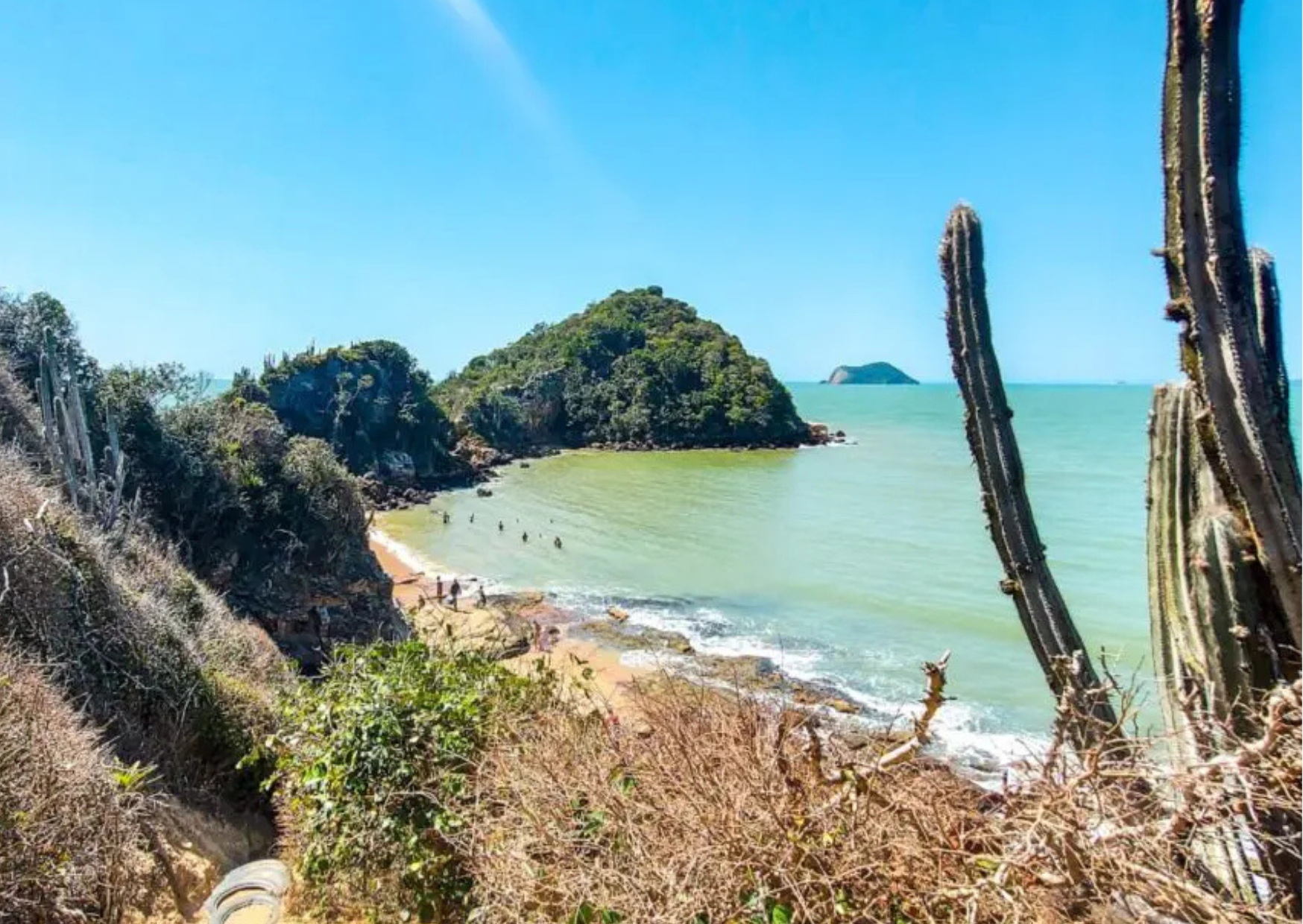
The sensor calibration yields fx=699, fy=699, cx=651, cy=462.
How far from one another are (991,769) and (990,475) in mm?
8398

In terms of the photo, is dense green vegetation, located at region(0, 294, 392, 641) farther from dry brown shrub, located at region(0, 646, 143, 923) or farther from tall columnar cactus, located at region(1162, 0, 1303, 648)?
tall columnar cactus, located at region(1162, 0, 1303, 648)

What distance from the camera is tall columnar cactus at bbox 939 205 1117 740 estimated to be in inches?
155

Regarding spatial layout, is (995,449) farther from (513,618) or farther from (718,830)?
(513,618)

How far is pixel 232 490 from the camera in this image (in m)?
12.5

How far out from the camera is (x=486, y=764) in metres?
4.19

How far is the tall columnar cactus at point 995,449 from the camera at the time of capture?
3939 mm

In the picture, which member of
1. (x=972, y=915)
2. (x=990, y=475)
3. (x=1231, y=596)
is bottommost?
(x=972, y=915)

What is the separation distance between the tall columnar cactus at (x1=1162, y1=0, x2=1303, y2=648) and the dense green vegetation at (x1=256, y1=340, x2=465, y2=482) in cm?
3859

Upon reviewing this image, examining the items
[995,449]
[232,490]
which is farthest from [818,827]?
[232,490]

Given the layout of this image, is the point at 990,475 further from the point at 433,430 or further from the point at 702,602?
the point at 433,430

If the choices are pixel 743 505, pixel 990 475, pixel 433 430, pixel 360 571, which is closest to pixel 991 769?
pixel 990 475

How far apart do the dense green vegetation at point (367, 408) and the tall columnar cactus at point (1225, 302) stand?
127 feet

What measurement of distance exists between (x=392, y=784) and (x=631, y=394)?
5915 centimetres

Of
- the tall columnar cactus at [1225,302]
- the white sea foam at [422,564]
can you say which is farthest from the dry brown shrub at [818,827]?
the white sea foam at [422,564]
